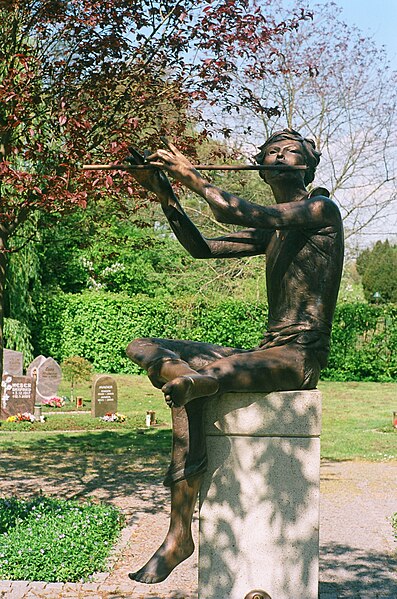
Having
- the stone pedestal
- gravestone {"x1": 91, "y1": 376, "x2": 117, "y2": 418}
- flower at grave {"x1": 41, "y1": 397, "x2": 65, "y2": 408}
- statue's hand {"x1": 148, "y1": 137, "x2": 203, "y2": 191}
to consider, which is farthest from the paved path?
flower at grave {"x1": 41, "y1": 397, "x2": 65, "y2": 408}

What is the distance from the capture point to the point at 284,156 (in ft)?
14.6

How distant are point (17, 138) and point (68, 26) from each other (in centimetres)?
100

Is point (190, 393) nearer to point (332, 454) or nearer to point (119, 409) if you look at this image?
point (332, 454)

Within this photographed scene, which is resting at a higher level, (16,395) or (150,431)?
(16,395)

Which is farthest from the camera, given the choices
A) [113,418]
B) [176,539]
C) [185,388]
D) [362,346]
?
[362,346]

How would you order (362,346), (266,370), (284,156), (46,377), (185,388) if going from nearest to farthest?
(185,388) < (266,370) < (284,156) < (46,377) < (362,346)

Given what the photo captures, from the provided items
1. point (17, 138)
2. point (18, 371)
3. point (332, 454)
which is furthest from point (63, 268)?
point (17, 138)

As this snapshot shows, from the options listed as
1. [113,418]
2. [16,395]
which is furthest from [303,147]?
[16,395]

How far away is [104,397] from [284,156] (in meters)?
11.1

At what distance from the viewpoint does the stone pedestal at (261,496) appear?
4180mm

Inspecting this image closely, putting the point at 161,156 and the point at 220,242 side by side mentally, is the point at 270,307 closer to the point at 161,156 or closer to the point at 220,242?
the point at 220,242

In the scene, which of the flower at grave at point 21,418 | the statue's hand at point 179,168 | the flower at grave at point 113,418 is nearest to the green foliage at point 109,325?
the flower at grave at point 113,418

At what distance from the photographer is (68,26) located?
671 centimetres

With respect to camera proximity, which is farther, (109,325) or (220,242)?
(109,325)
